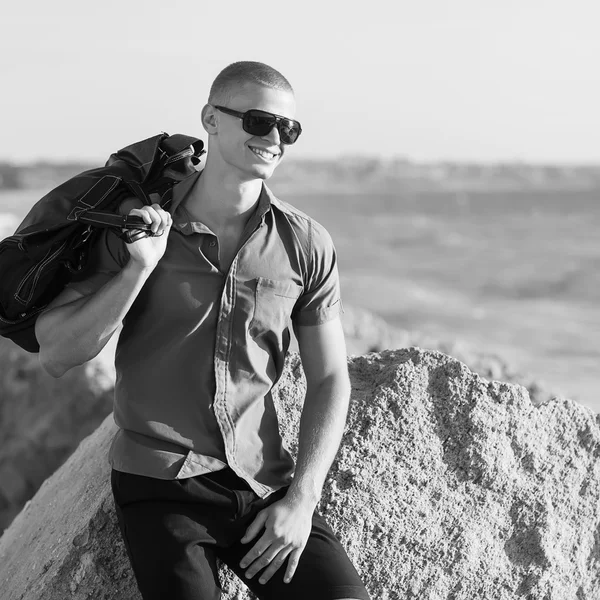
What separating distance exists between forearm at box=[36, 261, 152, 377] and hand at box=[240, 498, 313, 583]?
683 millimetres

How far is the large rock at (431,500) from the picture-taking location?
306 cm

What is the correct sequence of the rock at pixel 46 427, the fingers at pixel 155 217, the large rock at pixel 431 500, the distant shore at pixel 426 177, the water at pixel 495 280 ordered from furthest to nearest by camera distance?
the distant shore at pixel 426 177 → the water at pixel 495 280 → the rock at pixel 46 427 → the large rock at pixel 431 500 → the fingers at pixel 155 217

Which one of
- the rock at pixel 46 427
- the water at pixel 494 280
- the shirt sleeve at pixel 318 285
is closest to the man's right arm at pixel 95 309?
the shirt sleeve at pixel 318 285

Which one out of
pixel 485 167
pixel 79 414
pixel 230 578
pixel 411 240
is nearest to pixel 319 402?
pixel 230 578

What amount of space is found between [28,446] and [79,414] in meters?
0.40

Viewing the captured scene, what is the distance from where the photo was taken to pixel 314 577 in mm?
2557

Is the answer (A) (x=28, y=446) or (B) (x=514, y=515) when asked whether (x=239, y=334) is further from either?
(A) (x=28, y=446)

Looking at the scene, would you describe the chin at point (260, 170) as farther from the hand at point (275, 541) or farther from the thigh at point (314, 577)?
the thigh at point (314, 577)

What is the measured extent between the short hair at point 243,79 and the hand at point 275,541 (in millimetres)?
1212

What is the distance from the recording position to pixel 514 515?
3.31 m

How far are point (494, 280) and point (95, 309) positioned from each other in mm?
19639

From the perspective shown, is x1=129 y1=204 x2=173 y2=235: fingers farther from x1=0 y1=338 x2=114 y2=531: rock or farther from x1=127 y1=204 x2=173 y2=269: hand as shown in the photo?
x1=0 y1=338 x2=114 y2=531: rock

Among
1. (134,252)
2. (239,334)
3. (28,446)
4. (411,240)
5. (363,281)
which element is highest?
(134,252)

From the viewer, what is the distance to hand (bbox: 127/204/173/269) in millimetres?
2396
